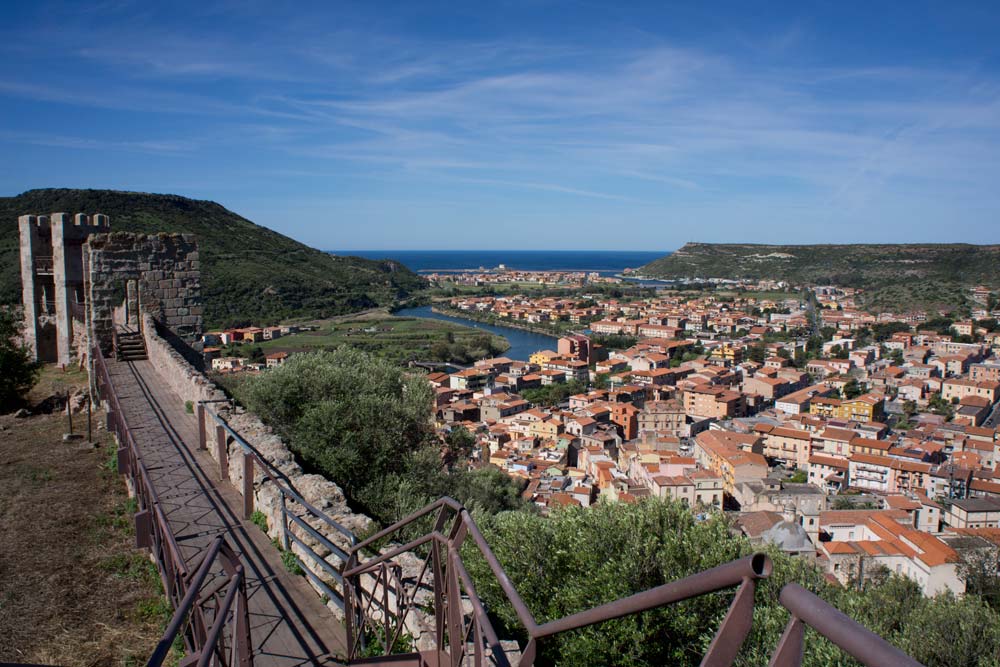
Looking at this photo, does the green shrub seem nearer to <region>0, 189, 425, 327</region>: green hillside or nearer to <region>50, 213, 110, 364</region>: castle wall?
<region>50, 213, 110, 364</region>: castle wall

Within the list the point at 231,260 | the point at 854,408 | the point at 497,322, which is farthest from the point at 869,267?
the point at 231,260

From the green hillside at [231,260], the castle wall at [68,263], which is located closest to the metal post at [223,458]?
the castle wall at [68,263]

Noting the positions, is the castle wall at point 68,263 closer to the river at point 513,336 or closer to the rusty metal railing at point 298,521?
the rusty metal railing at point 298,521

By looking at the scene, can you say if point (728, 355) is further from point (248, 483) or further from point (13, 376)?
point (248, 483)

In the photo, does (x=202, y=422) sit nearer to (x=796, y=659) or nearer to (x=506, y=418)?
(x=796, y=659)

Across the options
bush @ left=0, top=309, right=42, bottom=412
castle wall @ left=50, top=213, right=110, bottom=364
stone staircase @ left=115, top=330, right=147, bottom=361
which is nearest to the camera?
bush @ left=0, top=309, right=42, bottom=412

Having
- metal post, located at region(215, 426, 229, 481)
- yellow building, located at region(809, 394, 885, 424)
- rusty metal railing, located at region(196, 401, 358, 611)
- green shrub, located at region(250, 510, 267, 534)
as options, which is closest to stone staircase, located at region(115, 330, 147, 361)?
rusty metal railing, located at region(196, 401, 358, 611)
